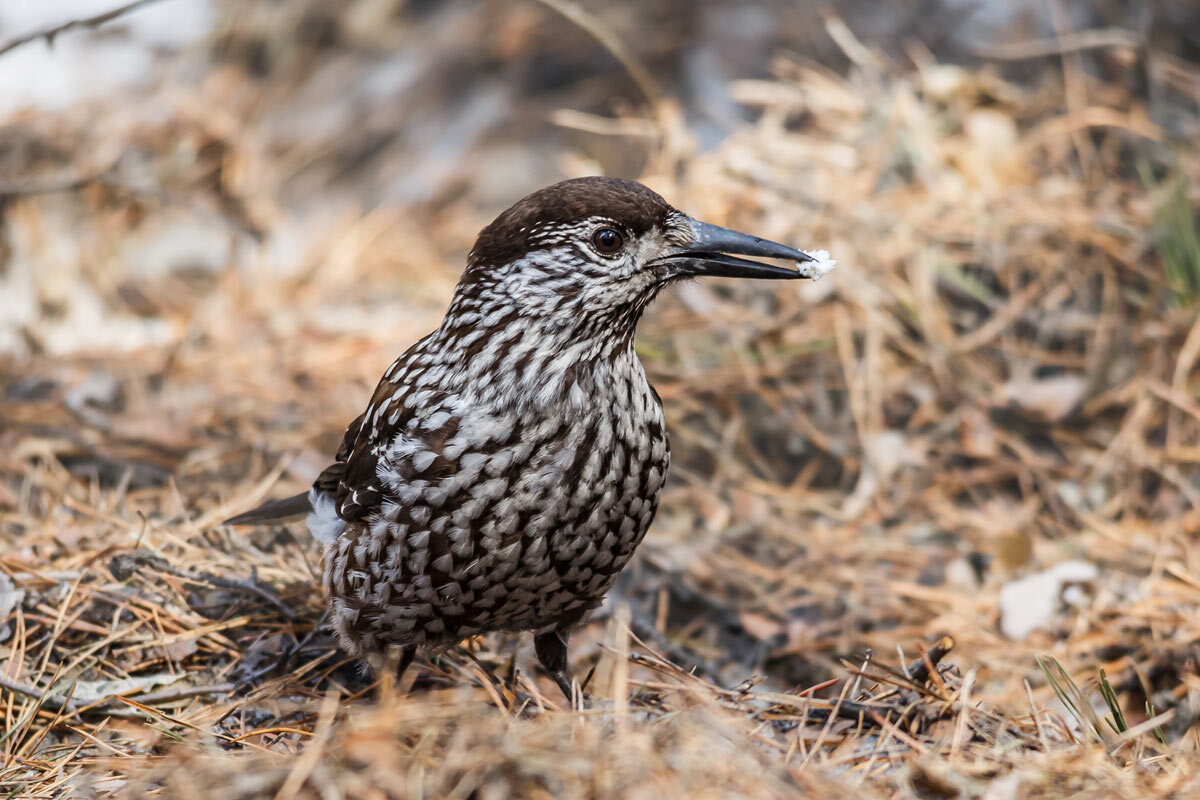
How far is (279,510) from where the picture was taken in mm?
3467

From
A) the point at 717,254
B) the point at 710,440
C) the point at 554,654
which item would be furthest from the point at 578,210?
the point at 710,440

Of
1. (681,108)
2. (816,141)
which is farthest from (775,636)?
(681,108)

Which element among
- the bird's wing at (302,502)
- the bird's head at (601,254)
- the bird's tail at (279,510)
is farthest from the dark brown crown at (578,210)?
the bird's tail at (279,510)

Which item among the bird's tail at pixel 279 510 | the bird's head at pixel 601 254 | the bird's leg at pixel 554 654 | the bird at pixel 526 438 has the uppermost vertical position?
the bird's head at pixel 601 254

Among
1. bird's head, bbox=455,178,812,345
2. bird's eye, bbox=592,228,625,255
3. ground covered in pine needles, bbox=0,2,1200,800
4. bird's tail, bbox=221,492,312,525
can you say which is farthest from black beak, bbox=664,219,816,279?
bird's tail, bbox=221,492,312,525

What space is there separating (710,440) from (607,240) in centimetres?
187

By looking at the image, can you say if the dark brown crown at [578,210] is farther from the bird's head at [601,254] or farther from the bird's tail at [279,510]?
the bird's tail at [279,510]

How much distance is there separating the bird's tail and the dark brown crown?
1.01 m

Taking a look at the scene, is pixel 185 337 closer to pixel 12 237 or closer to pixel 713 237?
pixel 12 237

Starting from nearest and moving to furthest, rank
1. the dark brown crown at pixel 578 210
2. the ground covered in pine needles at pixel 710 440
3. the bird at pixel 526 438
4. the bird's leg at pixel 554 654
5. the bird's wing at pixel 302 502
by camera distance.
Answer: the ground covered in pine needles at pixel 710 440
the bird at pixel 526 438
the dark brown crown at pixel 578 210
the bird's leg at pixel 554 654
the bird's wing at pixel 302 502

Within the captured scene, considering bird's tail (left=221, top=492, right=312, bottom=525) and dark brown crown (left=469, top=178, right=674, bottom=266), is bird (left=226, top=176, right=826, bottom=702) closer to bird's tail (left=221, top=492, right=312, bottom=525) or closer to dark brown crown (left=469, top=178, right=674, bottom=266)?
dark brown crown (left=469, top=178, right=674, bottom=266)

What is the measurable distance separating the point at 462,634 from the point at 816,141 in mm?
3628

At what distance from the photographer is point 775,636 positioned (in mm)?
3836

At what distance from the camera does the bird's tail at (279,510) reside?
11.4ft
